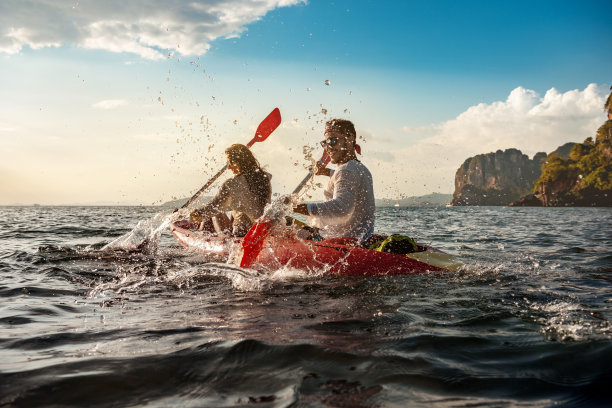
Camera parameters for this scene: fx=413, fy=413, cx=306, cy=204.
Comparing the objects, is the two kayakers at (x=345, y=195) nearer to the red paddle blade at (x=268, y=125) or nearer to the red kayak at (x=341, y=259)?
the red kayak at (x=341, y=259)

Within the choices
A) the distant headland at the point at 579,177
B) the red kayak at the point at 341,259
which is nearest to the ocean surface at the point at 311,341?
the red kayak at the point at 341,259

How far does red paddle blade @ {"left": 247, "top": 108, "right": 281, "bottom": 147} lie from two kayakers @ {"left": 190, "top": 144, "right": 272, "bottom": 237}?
2669 millimetres

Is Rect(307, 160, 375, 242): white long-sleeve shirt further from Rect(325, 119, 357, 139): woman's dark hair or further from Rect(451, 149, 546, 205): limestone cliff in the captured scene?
Rect(451, 149, 546, 205): limestone cliff

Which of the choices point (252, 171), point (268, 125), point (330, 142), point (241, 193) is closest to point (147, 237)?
point (268, 125)

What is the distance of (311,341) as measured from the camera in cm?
283

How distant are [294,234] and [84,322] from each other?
302 centimetres

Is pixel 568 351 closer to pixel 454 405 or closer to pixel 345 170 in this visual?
pixel 454 405

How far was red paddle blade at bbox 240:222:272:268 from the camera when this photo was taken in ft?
19.4

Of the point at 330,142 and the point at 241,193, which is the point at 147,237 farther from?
the point at 330,142

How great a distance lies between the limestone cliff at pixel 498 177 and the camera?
167m

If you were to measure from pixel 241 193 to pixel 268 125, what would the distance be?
313cm

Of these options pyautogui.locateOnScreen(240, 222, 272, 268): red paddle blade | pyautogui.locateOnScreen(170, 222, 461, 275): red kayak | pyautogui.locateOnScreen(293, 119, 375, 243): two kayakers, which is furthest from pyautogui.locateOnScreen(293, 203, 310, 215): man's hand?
pyautogui.locateOnScreen(240, 222, 272, 268): red paddle blade

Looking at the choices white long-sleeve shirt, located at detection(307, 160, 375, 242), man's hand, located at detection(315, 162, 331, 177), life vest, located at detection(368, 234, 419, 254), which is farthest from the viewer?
man's hand, located at detection(315, 162, 331, 177)

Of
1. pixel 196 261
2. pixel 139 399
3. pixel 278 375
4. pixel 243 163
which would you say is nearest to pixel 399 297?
pixel 278 375
